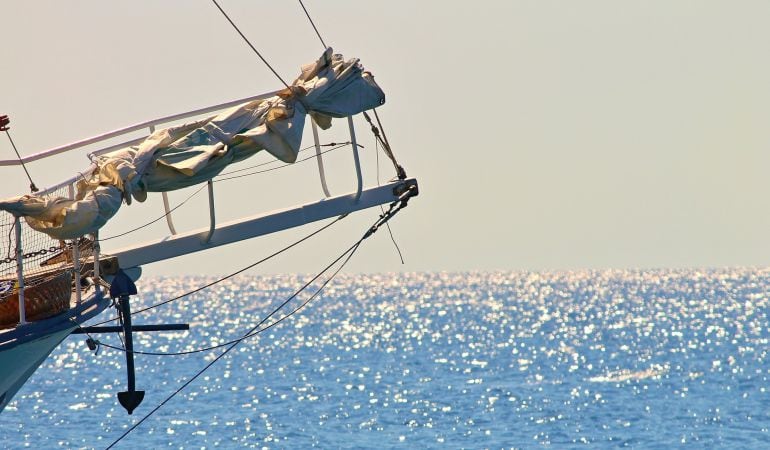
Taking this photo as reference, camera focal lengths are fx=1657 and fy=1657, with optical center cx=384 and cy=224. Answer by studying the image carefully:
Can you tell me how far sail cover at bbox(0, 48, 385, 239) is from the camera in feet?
61.7

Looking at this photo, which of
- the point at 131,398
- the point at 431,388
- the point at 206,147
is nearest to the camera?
the point at 131,398

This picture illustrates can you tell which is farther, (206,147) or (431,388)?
(431,388)

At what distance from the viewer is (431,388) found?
57.1m

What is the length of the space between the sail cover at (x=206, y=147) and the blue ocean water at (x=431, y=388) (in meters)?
20.8

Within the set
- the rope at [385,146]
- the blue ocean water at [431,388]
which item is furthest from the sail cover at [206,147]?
the blue ocean water at [431,388]

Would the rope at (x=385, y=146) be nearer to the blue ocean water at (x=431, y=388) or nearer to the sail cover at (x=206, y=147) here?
the sail cover at (x=206, y=147)

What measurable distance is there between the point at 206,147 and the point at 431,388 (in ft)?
124

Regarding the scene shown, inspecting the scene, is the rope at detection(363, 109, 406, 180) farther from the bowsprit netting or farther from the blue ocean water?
the blue ocean water

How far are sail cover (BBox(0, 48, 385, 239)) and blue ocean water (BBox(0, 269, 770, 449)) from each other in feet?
68.3

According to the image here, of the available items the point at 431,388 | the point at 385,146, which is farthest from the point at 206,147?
the point at 431,388

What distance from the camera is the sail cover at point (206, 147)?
61.7ft

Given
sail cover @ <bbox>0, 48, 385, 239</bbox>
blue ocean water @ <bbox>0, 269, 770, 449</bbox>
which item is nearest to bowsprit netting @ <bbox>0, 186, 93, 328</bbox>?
sail cover @ <bbox>0, 48, 385, 239</bbox>

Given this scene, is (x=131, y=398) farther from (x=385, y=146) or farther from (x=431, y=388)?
(x=431, y=388)

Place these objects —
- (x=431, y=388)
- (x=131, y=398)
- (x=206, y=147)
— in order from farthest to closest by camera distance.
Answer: (x=431, y=388), (x=206, y=147), (x=131, y=398)
